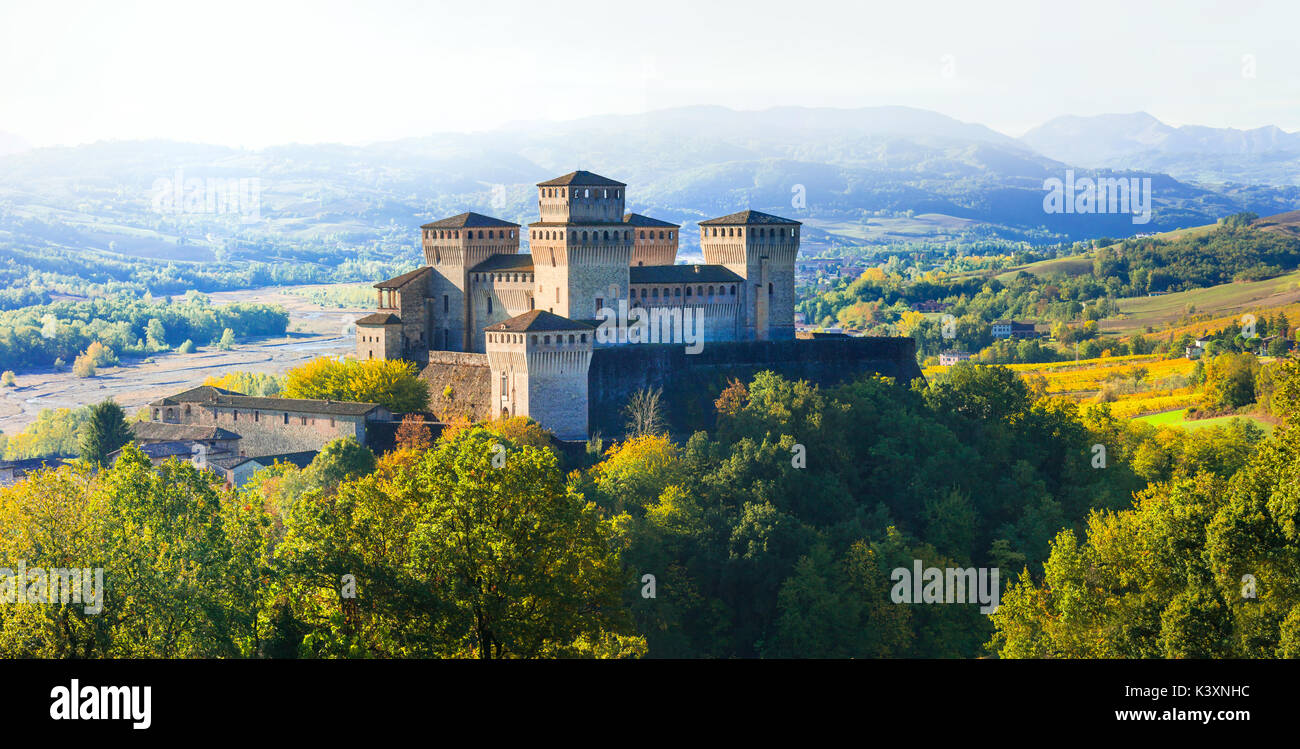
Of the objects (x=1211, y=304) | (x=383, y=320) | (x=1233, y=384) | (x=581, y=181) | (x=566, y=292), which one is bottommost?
(x=1233, y=384)

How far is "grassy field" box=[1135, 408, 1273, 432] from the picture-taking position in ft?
277

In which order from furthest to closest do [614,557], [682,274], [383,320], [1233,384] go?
1. [1233,384]
2. [383,320]
3. [682,274]
4. [614,557]

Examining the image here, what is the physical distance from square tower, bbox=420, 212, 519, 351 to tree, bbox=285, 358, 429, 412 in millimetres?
2363

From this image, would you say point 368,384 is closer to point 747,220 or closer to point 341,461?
point 341,461

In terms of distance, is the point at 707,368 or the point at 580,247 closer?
the point at 580,247

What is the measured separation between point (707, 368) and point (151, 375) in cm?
10438

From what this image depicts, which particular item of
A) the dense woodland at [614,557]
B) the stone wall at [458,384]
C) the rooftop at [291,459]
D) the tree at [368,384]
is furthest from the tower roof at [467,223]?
the dense woodland at [614,557]

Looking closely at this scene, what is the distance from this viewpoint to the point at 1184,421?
91.1m

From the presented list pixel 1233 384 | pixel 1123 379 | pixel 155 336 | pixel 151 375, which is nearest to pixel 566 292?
pixel 1233 384

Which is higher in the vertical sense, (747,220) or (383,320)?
(747,220)

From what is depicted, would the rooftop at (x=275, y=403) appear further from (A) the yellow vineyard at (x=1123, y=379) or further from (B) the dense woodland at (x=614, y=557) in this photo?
(A) the yellow vineyard at (x=1123, y=379)

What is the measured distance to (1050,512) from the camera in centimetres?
5659
